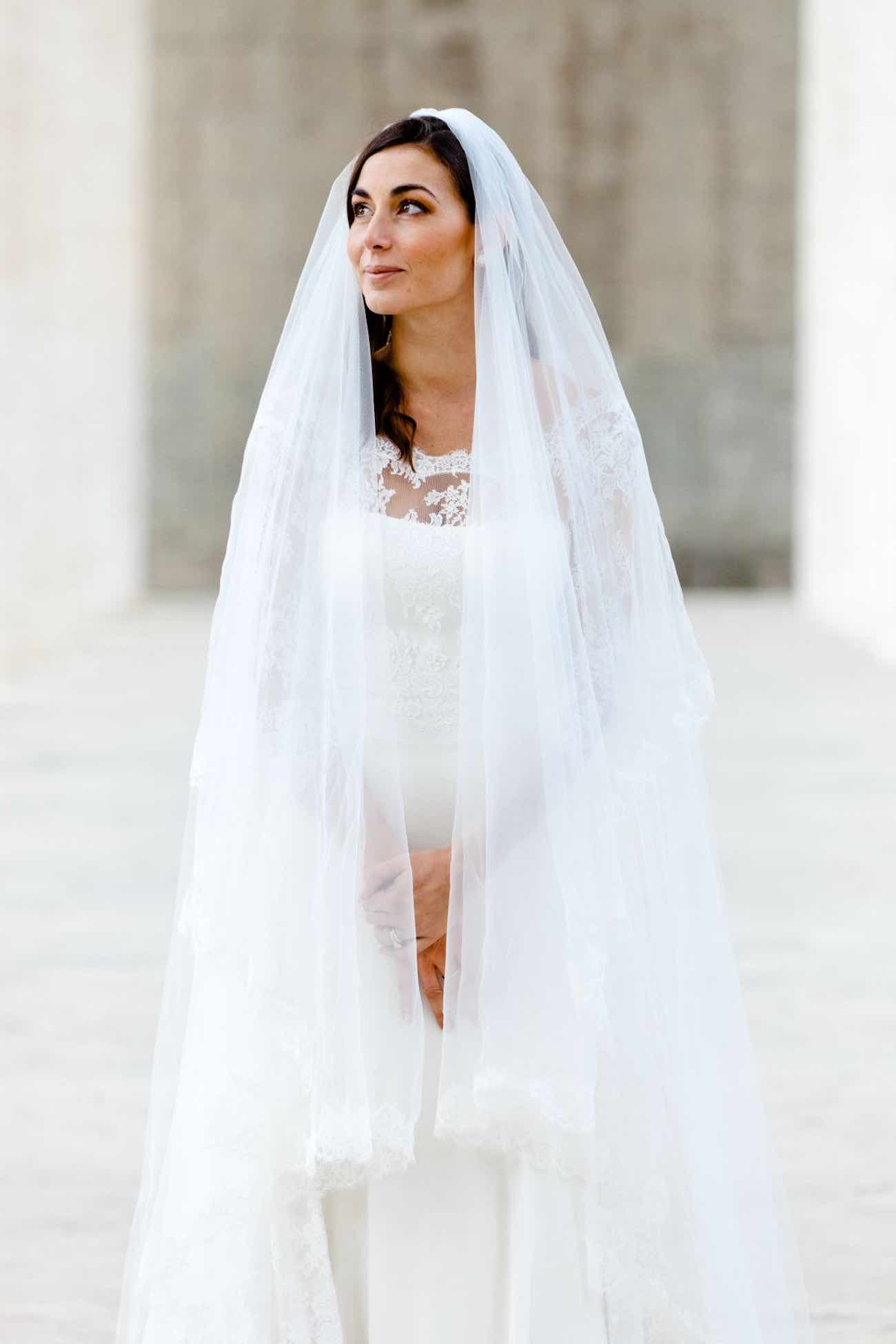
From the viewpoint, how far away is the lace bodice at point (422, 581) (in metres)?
2.37

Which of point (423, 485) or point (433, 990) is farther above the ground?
point (423, 485)

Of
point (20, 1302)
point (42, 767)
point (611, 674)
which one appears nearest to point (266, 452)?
point (611, 674)

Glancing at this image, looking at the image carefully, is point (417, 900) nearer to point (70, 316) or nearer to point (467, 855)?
point (467, 855)

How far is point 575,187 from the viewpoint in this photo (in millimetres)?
18453

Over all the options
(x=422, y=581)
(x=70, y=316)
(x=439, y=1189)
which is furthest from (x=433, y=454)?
(x=70, y=316)

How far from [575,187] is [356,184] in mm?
16622

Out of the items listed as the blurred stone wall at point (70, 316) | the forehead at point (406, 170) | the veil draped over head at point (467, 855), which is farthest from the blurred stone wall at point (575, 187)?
the forehead at point (406, 170)

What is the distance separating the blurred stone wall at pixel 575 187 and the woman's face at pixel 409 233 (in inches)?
636

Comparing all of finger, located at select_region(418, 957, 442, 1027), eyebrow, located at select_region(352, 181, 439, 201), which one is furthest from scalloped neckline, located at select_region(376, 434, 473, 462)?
finger, located at select_region(418, 957, 442, 1027)

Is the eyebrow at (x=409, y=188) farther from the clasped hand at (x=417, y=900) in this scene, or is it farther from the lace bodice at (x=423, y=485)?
the clasped hand at (x=417, y=900)

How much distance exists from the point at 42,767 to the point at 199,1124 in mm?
6555

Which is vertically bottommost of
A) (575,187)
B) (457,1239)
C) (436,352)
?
(575,187)

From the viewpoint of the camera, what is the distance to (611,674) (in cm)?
249

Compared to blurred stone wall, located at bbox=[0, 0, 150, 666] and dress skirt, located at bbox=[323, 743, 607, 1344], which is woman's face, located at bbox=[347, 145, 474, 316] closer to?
dress skirt, located at bbox=[323, 743, 607, 1344]
